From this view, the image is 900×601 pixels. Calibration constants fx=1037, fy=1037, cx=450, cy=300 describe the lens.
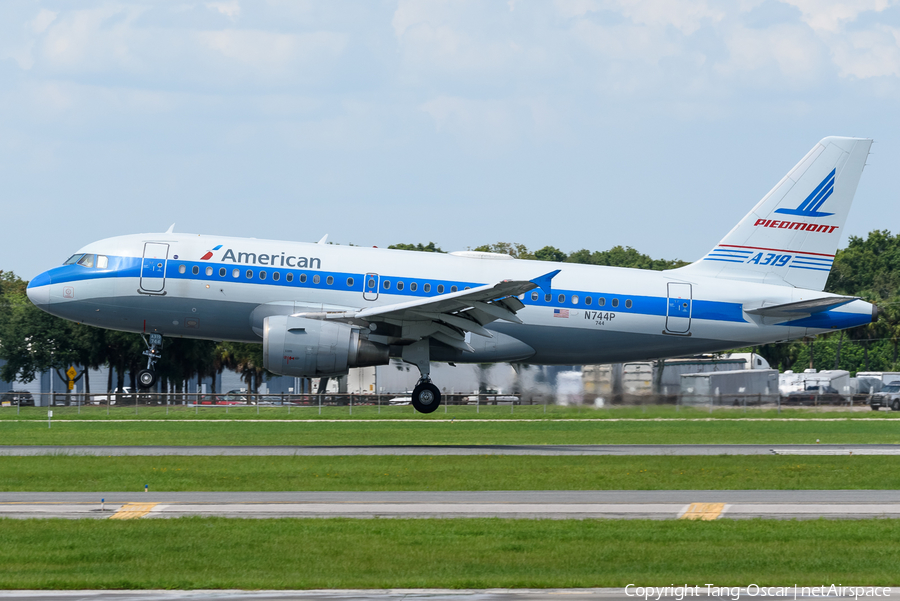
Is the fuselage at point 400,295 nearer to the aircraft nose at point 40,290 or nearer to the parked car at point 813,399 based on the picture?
the aircraft nose at point 40,290

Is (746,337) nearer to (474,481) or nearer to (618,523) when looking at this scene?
(474,481)

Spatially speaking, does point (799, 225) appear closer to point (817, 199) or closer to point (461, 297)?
point (817, 199)

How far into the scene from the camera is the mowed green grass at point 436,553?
1253cm

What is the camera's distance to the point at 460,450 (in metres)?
29.7

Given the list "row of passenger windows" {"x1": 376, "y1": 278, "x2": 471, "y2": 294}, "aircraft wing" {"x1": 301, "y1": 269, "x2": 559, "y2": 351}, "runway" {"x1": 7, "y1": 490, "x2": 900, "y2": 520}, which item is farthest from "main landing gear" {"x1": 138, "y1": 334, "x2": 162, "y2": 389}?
"runway" {"x1": 7, "y1": 490, "x2": 900, "y2": 520}

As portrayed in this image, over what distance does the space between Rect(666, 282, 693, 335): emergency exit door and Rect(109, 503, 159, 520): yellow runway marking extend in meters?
18.5

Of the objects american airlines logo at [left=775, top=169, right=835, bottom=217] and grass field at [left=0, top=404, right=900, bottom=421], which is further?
grass field at [left=0, top=404, right=900, bottom=421]

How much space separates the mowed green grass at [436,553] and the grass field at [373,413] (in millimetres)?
24344

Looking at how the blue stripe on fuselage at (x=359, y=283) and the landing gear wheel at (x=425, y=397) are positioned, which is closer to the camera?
the blue stripe on fuselage at (x=359, y=283)

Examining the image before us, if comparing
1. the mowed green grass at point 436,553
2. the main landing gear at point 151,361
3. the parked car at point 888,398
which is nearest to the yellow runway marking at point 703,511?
the mowed green grass at point 436,553

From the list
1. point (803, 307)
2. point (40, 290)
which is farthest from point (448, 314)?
point (40, 290)

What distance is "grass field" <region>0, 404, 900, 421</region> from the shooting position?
43750 millimetres

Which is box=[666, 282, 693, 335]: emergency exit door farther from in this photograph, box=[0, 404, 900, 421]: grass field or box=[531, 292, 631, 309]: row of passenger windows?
box=[0, 404, 900, 421]: grass field

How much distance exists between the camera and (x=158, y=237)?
→ 3133 centimetres
